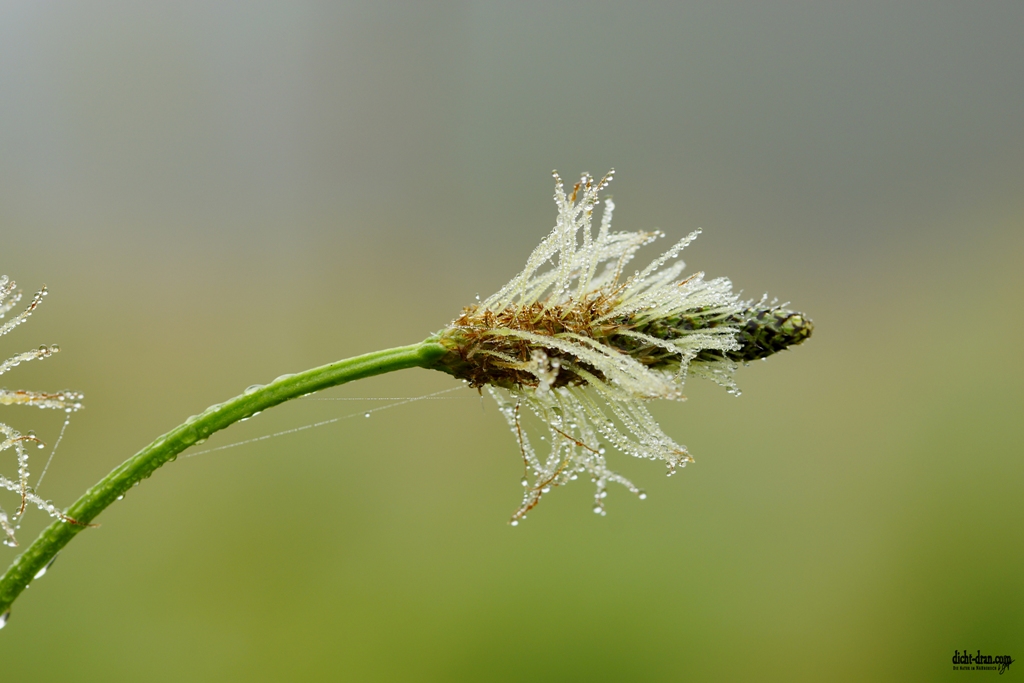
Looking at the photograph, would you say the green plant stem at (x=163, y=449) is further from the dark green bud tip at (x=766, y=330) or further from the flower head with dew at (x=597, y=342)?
the dark green bud tip at (x=766, y=330)

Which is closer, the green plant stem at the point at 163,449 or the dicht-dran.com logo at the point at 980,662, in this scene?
the green plant stem at the point at 163,449

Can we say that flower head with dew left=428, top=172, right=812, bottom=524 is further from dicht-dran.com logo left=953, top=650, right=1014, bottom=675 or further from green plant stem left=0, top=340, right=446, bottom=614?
dicht-dran.com logo left=953, top=650, right=1014, bottom=675

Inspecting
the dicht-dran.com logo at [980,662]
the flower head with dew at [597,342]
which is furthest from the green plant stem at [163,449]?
the dicht-dran.com logo at [980,662]

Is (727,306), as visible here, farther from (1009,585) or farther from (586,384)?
(1009,585)

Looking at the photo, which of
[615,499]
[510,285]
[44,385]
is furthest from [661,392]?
[44,385]

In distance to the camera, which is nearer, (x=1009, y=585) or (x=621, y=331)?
(x=621, y=331)

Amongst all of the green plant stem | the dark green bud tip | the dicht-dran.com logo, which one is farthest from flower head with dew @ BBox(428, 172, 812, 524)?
the dicht-dran.com logo
